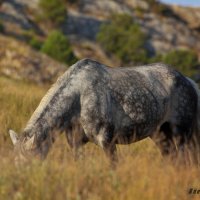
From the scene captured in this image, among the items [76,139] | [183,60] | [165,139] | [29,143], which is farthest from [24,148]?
[183,60]

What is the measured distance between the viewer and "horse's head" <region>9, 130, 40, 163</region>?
6.71 m

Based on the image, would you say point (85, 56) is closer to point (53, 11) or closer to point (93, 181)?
Answer: point (53, 11)

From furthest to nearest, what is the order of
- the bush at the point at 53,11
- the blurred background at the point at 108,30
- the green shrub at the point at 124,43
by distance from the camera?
the bush at the point at 53,11 < the green shrub at the point at 124,43 < the blurred background at the point at 108,30

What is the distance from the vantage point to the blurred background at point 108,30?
235ft

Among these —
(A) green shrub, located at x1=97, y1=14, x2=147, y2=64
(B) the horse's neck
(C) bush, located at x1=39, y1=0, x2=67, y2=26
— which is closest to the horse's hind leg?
(B) the horse's neck

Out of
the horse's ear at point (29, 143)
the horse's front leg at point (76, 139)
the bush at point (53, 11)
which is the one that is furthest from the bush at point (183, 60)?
the horse's ear at point (29, 143)

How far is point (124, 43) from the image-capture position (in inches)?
3204

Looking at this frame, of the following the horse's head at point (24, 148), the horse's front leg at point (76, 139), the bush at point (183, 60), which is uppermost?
the horse's head at point (24, 148)

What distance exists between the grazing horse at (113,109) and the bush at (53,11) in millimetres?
74283

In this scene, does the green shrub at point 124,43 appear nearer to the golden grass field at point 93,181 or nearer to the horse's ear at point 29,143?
the horse's ear at point 29,143

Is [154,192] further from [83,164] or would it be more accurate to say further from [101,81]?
[101,81]

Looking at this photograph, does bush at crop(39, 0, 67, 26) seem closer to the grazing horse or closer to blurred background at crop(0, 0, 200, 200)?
blurred background at crop(0, 0, 200, 200)

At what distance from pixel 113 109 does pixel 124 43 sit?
242 feet

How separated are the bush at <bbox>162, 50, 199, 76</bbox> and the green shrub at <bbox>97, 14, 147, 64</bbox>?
4669mm
